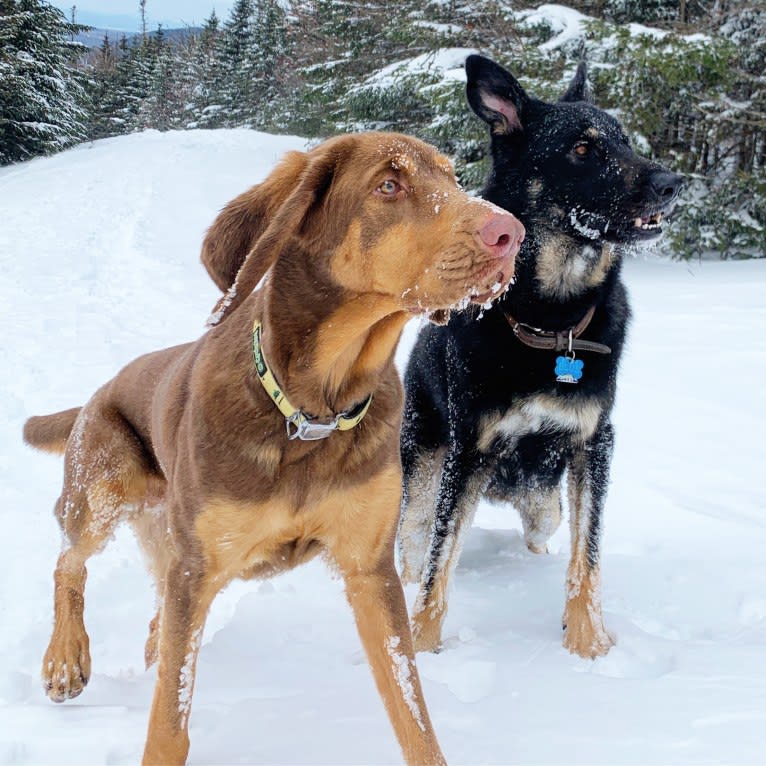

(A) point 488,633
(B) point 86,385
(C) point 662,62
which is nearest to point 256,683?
(A) point 488,633

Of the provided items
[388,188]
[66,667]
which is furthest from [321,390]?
[66,667]

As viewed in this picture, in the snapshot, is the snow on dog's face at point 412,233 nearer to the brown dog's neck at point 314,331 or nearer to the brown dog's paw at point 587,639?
the brown dog's neck at point 314,331

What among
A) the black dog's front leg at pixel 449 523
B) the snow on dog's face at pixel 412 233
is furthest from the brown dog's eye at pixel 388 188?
the black dog's front leg at pixel 449 523

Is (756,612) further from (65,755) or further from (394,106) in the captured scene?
(394,106)

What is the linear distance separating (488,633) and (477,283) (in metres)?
2.00

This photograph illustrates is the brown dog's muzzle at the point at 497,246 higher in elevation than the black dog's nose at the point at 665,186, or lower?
higher

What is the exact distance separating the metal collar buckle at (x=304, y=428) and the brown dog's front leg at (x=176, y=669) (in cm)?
55

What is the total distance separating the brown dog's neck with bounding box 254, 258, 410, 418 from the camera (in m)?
2.58

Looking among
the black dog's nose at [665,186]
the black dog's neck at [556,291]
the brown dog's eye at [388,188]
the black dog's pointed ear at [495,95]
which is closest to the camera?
the brown dog's eye at [388,188]

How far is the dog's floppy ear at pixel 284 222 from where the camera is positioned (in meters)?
2.39

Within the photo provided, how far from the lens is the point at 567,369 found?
3664 mm

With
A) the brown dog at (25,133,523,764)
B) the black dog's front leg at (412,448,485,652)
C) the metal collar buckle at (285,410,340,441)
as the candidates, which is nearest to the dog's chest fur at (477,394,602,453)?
the black dog's front leg at (412,448,485,652)

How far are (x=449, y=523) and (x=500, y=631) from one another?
55 cm

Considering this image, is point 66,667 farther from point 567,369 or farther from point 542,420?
point 567,369
